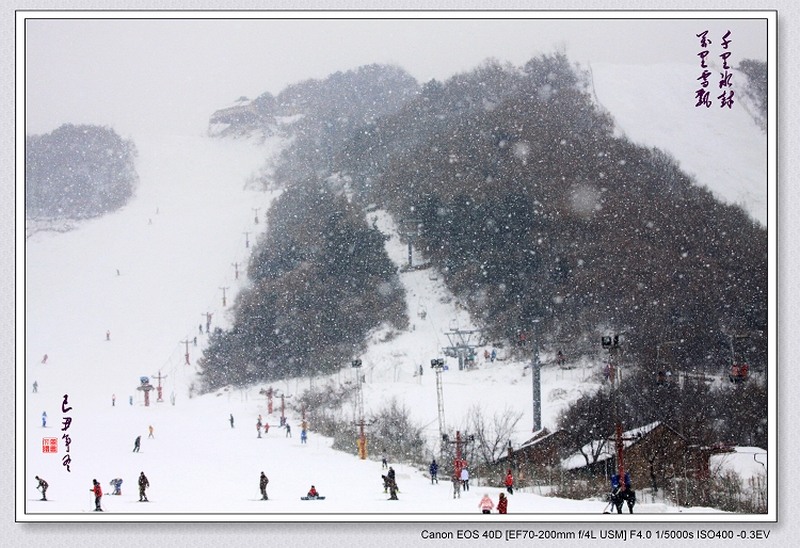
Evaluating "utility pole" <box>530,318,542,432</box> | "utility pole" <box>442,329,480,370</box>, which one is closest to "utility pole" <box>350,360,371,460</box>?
"utility pole" <box>442,329,480,370</box>

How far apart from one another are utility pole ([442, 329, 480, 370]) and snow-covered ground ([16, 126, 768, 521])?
285 millimetres

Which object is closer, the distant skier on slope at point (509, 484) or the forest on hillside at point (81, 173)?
the distant skier on slope at point (509, 484)

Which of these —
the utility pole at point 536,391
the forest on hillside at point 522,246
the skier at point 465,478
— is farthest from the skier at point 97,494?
the utility pole at point 536,391

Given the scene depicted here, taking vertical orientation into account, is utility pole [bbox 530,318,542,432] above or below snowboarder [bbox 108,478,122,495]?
above

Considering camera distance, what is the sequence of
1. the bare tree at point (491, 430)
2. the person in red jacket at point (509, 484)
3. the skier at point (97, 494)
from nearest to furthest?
1. the skier at point (97, 494)
2. the person in red jacket at point (509, 484)
3. the bare tree at point (491, 430)

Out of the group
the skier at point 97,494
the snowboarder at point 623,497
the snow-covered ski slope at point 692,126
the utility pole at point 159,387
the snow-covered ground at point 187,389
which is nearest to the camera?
the snowboarder at point 623,497

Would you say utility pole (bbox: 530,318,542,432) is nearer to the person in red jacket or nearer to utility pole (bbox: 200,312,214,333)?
the person in red jacket

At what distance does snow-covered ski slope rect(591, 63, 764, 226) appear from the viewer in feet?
51.3

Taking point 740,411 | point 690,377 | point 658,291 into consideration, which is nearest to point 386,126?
point 658,291

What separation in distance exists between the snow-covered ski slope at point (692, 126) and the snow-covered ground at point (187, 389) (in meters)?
5.84

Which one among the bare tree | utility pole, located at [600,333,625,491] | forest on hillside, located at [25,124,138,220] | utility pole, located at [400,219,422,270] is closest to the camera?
utility pole, located at [600,333,625,491]

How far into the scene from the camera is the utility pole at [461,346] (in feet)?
68.6

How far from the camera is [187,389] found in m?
20.8

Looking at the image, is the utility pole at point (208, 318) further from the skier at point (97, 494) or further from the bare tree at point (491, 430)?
the skier at point (97, 494)
